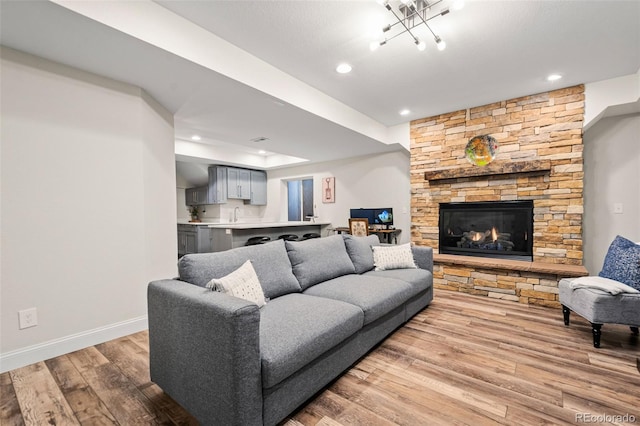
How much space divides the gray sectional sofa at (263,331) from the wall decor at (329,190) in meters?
3.84

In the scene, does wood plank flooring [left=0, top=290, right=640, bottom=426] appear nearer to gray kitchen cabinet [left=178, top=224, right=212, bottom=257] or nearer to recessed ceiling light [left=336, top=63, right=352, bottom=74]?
recessed ceiling light [left=336, top=63, right=352, bottom=74]

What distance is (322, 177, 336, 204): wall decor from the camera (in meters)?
6.49

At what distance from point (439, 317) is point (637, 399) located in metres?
1.47

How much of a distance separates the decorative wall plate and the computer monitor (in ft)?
5.78

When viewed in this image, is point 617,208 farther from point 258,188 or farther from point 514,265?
point 258,188

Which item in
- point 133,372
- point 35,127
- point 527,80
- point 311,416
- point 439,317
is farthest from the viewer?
point 527,80

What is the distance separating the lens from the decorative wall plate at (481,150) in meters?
4.04

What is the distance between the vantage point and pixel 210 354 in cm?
135

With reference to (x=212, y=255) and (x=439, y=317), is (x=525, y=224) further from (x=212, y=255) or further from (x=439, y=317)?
(x=212, y=255)

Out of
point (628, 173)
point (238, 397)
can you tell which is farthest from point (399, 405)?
point (628, 173)

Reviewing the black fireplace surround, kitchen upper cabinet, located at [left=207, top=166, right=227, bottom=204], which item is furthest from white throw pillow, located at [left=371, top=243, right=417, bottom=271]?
kitchen upper cabinet, located at [left=207, top=166, right=227, bottom=204]

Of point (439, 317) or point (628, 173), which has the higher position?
point (628, 173)

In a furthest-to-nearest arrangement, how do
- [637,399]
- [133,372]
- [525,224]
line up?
[525,224] < [133,372] < [637,399]

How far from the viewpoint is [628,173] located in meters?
3.50
